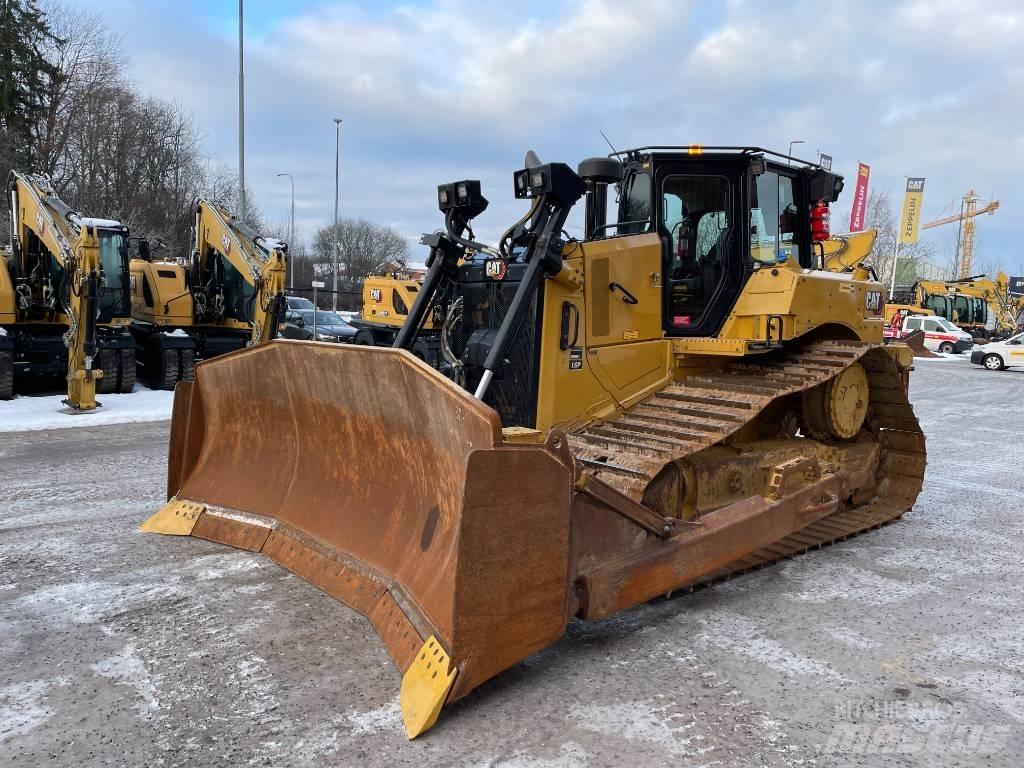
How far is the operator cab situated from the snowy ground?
1.83 m

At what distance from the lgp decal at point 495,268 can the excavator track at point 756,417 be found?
109cm

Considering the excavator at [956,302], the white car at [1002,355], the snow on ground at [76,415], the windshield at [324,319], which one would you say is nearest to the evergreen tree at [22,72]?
the windshield at [324,319]

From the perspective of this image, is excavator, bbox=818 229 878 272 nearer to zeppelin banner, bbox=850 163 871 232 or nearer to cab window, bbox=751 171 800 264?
cab window, bbox=751 171 800 264

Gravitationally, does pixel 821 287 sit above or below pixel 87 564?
above

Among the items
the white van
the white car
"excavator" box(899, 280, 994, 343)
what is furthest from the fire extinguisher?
"excavator" box(899, 280, 994, 343)

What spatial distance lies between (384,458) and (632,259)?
2091mm

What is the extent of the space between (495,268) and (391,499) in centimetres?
163

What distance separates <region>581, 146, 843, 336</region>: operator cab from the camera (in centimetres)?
525

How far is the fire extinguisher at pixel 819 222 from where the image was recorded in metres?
6.04

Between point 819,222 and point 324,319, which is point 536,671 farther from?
point 324,319

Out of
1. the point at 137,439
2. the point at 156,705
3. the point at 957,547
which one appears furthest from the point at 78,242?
the point at 957,547

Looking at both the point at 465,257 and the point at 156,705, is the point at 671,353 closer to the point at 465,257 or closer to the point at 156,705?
the point at 465,257

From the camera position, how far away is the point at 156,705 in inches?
120

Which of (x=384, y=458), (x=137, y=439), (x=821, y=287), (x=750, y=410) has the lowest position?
(x=137, y=439)
